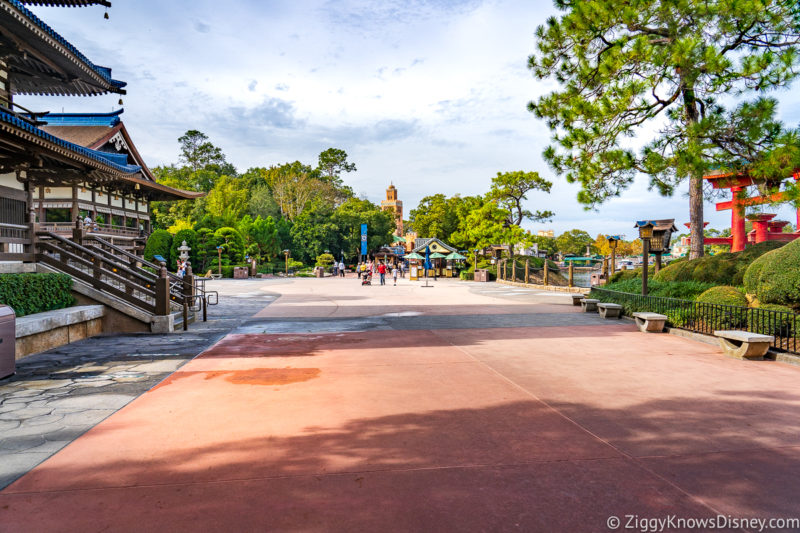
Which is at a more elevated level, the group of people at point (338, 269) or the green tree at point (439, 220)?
the green tree at point (439, 220)

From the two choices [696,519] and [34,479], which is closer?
[696,519]

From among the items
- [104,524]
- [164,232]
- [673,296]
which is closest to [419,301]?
[673,296]

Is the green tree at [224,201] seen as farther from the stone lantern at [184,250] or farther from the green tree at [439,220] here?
the green tree at [439,220]

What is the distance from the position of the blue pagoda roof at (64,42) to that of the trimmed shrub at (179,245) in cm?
2751

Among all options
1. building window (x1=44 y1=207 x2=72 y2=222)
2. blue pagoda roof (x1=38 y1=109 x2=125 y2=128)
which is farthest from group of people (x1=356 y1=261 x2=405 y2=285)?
blue pagoda roof (x1=38 y1=109 x2=125 y2=128)

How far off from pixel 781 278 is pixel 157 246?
40.9m

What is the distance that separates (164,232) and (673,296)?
3943cm

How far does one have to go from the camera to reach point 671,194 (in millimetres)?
14938

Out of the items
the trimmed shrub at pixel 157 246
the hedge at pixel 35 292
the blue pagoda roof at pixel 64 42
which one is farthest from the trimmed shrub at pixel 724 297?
the trimmed shrub at pixel 157 246

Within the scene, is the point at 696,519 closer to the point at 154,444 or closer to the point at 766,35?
the point at 154,444

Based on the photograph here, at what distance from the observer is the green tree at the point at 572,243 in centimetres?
11888

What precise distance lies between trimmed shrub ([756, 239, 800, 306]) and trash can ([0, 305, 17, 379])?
13281mm

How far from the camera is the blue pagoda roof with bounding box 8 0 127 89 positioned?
372 inches

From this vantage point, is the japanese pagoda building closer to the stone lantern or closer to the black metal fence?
the black metal fence
